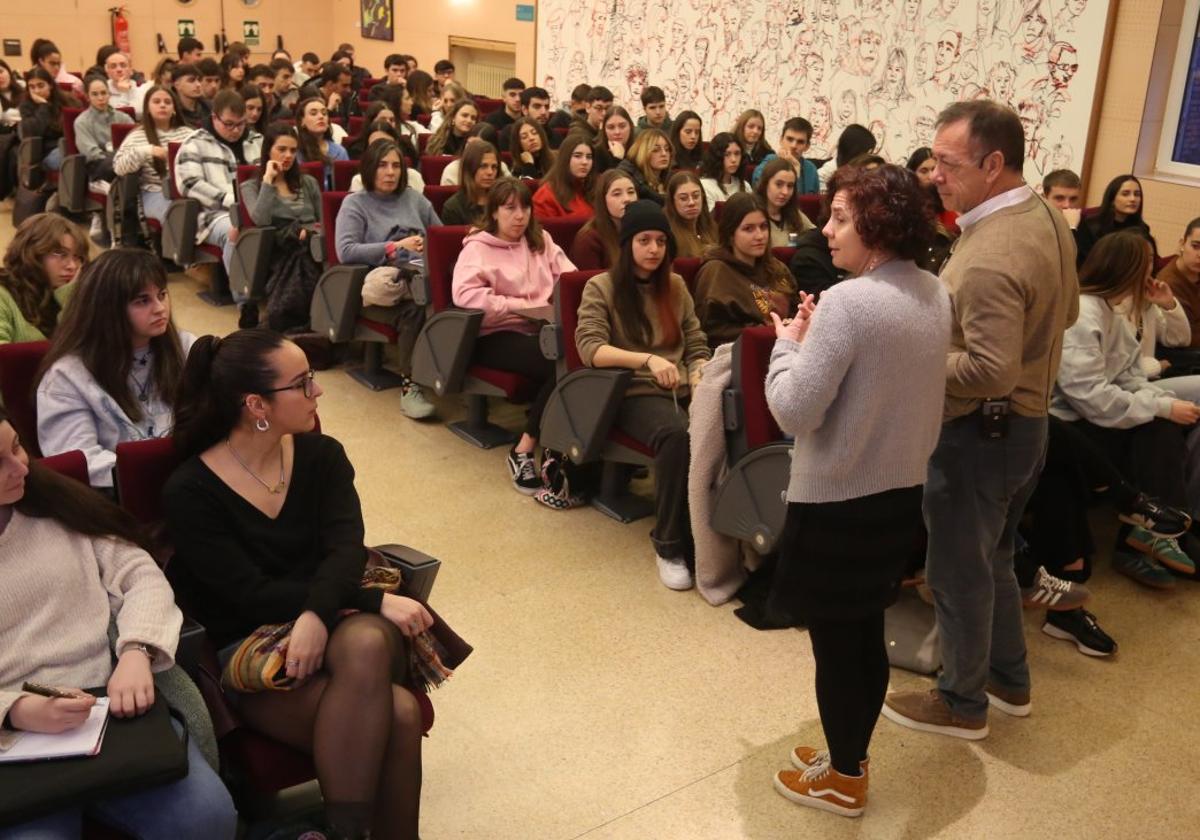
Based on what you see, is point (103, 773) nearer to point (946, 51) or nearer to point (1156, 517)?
point (1156, 517)

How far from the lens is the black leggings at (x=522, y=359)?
4320 mm

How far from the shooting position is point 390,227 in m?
5.21

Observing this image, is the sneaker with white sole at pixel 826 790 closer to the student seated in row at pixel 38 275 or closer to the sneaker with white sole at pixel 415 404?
the student seated in row at pixel 38 275

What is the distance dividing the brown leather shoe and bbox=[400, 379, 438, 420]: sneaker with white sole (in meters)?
2.59

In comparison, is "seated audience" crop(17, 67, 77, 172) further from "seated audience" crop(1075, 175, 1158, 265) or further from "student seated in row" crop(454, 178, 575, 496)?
"seated audience" crop(1075, 175, 1158, 265)

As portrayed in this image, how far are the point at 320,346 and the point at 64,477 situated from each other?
3.41 m

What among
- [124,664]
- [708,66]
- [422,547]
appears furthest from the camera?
[708,66]

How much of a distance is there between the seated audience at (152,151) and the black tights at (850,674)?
524cm

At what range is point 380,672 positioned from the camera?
2195 millimetres

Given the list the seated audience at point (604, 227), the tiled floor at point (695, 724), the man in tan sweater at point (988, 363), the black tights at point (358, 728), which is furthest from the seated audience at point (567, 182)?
the black tights at point (358, 728)

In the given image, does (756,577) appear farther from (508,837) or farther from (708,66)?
(708,66)

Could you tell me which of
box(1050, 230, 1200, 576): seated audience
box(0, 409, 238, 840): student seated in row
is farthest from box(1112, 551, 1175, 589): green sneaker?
box(0, 409, 238, 840): student seated in row

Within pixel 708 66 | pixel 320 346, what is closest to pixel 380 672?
pixel 320 346

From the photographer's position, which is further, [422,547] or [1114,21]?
[1114,21]
